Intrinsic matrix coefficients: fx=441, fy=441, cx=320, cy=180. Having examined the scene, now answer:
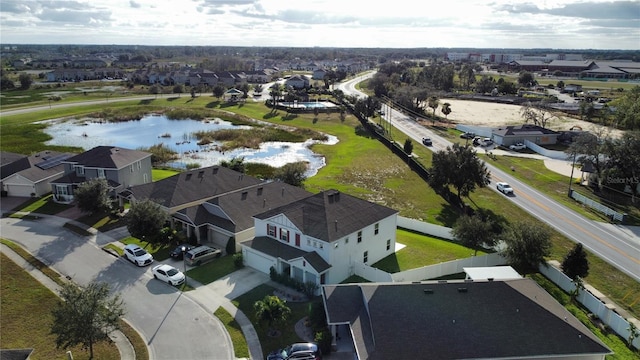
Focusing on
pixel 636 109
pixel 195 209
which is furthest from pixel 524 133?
pixel 195 209

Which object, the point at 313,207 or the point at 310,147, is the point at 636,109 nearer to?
the point at 310,147

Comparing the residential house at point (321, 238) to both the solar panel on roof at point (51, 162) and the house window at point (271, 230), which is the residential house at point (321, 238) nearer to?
the house window at point (271, 230)

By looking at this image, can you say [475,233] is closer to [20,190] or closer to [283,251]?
[283,251]

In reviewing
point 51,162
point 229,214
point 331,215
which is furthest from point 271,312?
point 51,162

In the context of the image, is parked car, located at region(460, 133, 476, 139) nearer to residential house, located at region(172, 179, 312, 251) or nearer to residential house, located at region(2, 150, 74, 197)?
residential house, located at region(172, 179, 312, 251)

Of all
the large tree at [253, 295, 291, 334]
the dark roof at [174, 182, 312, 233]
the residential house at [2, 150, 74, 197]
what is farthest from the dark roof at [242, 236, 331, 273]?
the residential house at [2, 150, 74, 197]

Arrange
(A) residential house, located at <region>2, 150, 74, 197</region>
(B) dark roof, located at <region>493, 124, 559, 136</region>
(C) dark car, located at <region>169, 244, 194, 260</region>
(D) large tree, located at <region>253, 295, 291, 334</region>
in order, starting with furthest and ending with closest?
1. (B) dark roof, located at <region>493, 124, 559, 136</region>
2. (A) residential house, located at <region>2, 150, 74, 197</region>
3. (C) dark car, located at <region>169, 244, 194, 260</region>
4. (D) large tree, located at <region>253, 295, 291, 334</region>

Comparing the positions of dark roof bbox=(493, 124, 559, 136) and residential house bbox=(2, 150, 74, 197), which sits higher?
dark roof bbox=(493, 124, 559, 136)
